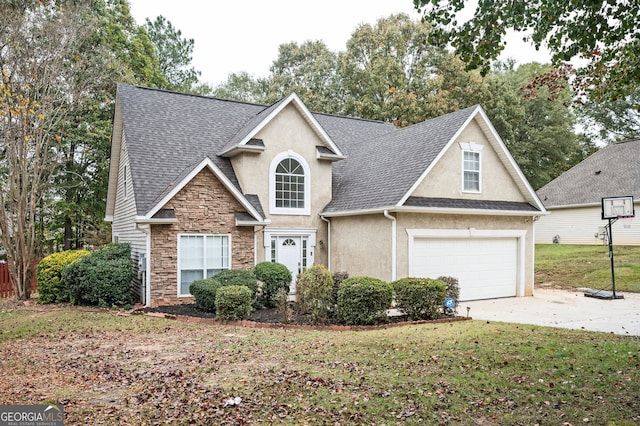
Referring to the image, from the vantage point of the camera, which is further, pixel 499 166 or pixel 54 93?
pixel 54 93

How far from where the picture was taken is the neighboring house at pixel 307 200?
14914mm

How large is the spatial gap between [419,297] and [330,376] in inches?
216

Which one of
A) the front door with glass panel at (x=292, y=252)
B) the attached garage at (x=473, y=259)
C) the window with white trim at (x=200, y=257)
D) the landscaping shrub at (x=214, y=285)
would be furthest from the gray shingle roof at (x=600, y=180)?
the landscaping shrub at (x=214, y=285)

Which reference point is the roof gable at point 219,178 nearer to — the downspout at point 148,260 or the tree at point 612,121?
the downspout at point 148,260

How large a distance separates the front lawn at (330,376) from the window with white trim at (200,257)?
440cm

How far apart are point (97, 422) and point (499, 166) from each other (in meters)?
15.6

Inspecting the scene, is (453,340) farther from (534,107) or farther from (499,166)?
(534,107)

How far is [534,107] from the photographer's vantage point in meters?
43.8

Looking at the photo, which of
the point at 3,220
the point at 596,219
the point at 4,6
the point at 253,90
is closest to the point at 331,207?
the point at 3,220

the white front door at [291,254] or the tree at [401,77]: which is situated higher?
the tree at [401,77]

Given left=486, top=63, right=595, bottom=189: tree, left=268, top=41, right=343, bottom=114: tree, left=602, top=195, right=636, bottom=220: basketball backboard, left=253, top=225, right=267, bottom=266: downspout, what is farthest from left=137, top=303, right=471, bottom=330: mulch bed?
left=486, top=63, right=595, bottom=189: tree

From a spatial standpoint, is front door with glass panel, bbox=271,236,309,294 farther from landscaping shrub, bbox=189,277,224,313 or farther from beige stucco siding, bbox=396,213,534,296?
landscaping shrub, bbox=189,277,224,313

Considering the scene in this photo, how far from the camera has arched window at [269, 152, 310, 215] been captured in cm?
1738

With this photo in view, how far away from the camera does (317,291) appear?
1182 centimetres
